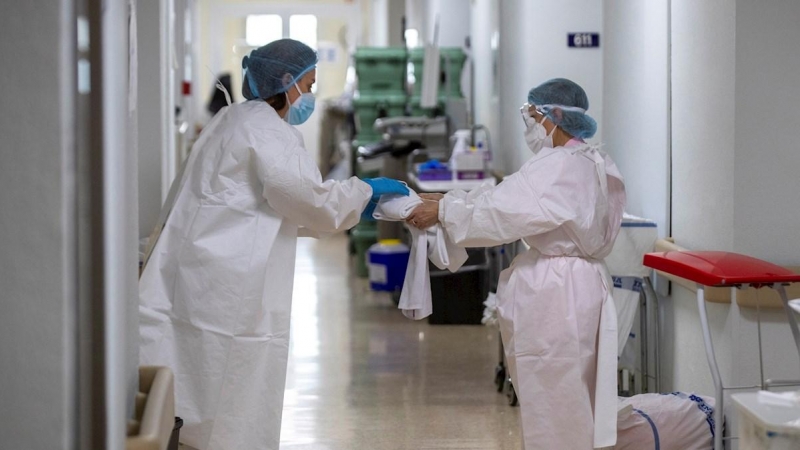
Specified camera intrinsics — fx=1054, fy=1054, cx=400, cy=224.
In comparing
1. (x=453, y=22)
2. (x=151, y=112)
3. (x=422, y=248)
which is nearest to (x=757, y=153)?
(x=422, y=248)

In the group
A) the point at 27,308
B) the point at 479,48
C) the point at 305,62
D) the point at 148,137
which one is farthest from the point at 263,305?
the point at 479,48

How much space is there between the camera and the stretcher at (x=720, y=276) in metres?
2.89

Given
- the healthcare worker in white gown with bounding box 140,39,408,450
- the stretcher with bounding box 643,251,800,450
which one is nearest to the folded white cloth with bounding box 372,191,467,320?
the healthcare worker in white gown with bounding box 140,39,408,450

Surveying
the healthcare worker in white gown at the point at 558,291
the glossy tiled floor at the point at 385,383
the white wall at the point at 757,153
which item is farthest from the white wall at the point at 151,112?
the white wall at the point at 757,153

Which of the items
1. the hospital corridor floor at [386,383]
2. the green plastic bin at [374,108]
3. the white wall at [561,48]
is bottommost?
the hospital corridor floor at [386,383]

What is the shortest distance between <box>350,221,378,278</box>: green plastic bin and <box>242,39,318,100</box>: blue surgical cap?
16.6ft

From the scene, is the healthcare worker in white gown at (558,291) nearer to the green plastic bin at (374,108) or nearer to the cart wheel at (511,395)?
the cart wheel at (511,395)

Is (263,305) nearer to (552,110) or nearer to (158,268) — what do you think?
(158,268)

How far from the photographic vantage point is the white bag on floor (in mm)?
3469

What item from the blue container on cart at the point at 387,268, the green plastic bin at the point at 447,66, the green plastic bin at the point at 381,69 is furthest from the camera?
the green plastic bin at the point at 381,69

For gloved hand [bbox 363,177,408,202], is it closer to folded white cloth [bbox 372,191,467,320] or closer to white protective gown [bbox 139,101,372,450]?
folded white cloth [bbox 372,191,467,320]

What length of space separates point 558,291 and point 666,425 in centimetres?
63

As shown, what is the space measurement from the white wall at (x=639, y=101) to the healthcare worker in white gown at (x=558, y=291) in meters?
1.00

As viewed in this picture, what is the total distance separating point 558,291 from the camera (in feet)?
10.8
